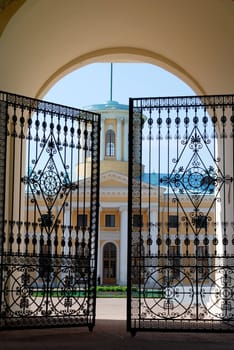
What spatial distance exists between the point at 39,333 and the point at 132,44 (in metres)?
5.14

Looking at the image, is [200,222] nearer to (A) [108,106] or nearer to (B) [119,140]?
(B) [119,140]

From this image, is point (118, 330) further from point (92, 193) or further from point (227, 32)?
point (227, 32)

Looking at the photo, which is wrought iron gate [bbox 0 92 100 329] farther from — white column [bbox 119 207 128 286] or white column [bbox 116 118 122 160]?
white column [bbox 119 207 128 286]

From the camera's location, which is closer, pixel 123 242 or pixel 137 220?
pixel 137 220

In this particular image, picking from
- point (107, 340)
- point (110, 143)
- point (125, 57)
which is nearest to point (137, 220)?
point (107, 340)

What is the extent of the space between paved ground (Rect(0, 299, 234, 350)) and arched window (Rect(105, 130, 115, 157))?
2383cm

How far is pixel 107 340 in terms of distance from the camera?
22.6 ft

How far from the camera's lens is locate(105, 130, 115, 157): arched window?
31.5 metres

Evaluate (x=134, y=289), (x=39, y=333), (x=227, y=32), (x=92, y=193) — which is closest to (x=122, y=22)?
(x=227, y=32)

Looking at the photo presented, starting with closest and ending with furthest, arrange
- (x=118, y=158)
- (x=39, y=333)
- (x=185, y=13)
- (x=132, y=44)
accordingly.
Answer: (x=39, y=333) < (x=185, y=13) < (x=132, y=44) < (x=118, y=158)

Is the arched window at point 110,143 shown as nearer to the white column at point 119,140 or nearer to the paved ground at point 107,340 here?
the white column at point 119,140

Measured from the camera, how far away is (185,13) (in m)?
8.62

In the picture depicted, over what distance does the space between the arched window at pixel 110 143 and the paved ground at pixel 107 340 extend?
2383 cm

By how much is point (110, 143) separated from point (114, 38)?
74.3 ft
